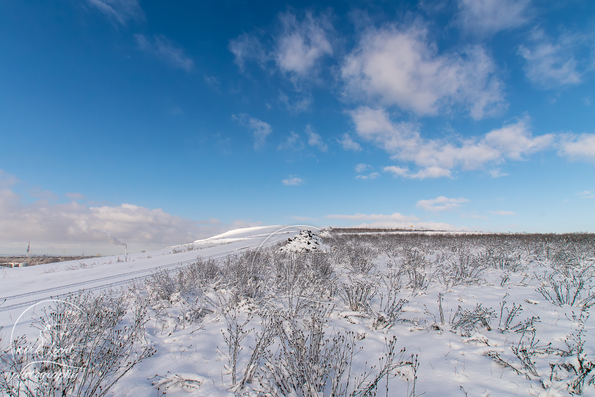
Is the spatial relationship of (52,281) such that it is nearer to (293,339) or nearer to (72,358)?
(72,358)

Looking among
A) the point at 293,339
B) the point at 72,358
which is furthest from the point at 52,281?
the point at 293,339

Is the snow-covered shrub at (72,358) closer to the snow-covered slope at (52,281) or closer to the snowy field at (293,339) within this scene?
the snowy field at (293,339)

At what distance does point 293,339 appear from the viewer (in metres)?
2.58

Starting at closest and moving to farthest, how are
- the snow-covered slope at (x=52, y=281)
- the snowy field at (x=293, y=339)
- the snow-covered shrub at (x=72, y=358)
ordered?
1. the snow-covered shrub at (x=72, y=358)
2. the snowy field at (x=293, y=339)
3. the snow-covered slope at (x=52, y=281)

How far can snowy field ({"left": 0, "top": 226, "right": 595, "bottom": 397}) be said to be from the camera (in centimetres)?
246

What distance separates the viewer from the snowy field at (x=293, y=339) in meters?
2.46

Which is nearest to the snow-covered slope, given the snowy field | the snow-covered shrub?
the snowy field

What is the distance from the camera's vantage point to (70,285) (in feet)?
23.0

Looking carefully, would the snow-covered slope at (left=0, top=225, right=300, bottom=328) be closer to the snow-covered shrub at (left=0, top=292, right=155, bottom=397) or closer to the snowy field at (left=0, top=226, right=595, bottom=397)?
the snowy field at (left=0, top=226, right=595, bottom=397)

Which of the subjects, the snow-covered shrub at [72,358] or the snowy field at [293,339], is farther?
the snowy field at [293,339]

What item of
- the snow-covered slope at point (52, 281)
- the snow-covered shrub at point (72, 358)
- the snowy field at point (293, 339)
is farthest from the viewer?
the snow-covered slope at point (52, 281)

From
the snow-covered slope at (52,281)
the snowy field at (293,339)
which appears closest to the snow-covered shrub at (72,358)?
the snowy field at (293,339)

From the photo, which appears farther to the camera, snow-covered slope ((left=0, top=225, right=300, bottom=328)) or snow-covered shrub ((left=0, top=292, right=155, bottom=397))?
snow-covered slope ((left=0, top=225, right=300, bottom=328))

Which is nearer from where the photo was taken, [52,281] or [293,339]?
[293,339]
